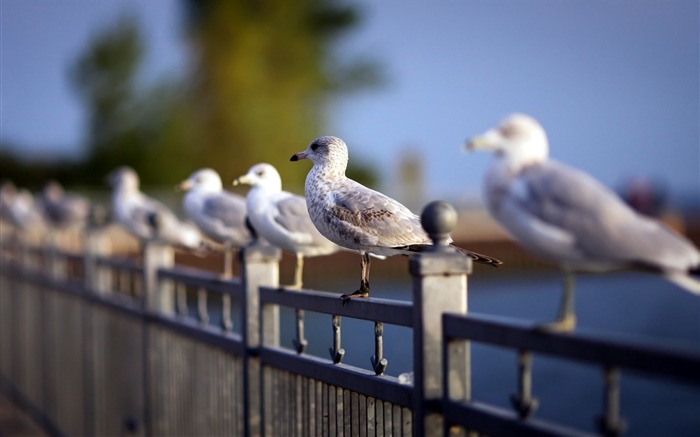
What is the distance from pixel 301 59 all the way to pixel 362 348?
88.8 feet

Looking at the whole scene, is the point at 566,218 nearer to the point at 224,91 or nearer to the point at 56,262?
the point at 56,262

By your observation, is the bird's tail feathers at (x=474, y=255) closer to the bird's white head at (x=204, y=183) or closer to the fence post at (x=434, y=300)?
the fence post at (x=434, y=300)

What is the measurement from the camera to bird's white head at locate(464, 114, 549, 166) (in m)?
2.30

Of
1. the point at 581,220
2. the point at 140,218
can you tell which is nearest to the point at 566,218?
the point at 581,220

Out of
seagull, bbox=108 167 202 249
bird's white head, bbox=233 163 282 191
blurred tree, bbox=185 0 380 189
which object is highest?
blurred tree, bbox=185 0 380 189

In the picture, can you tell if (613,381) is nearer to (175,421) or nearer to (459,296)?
(459,296)

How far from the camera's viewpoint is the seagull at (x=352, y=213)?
360 centimetres

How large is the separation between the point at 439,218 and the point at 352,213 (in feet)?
2.86

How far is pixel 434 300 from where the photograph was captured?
276cm

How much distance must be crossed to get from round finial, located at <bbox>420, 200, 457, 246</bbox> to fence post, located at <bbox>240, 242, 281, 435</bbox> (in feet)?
5.22

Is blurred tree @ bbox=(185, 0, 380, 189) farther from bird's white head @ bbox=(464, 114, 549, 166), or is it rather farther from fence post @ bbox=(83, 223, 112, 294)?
bird's white head @ bbox=(464, 114, 549, 166)

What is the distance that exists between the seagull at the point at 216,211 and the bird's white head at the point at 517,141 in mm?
3148

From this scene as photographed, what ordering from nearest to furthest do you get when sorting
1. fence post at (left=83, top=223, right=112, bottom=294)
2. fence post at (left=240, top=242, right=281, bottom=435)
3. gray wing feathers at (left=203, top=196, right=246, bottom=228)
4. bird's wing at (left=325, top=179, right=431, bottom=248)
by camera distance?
bird's wing at (left=325, top=179, right=431, bottom=248), fence post at (left=240, top=242, right=281, bottom=435), gray wing feathers at (left=203, top=196, right=246, bottom=228), fence post at (left=83, top=223, right=112, bottom=294)

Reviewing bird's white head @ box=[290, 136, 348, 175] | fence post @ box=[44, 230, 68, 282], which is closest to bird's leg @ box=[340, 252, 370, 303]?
bird's white head @ box=[290, 136, 348, 175]
